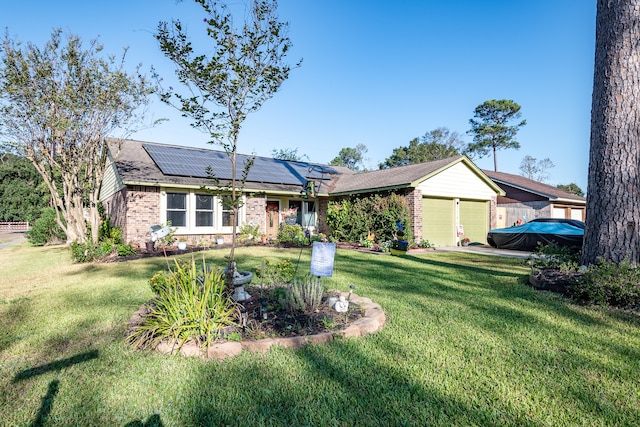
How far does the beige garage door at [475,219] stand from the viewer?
1603 cm

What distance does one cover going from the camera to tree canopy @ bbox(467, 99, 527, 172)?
3938 cm

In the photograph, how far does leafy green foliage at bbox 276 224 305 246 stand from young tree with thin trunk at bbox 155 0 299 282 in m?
9.39

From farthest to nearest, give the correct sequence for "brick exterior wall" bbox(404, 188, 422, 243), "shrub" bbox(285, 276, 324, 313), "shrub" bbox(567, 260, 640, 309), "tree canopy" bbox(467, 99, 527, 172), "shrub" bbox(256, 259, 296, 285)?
1. "tree canopy" bbox(467, 99, 527, 172)
2. "brick exterior wall" bbox(404, 188, 422, 243)
3. "shrub" bbox(256, 259, 296, 285)
4. "shrub" bbox(567, 260, 640, 309)
5. "shrub" bbox(285, 276, 324, 313)

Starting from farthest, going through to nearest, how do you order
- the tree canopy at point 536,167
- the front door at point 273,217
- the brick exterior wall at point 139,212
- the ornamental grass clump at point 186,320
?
the tree canopy at point 536,167
the front door at point 273,217
the brick exterior wall at point 139,212
the ornamental grass clump at point 186,320

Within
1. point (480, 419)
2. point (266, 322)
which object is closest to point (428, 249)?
point (266, 322)

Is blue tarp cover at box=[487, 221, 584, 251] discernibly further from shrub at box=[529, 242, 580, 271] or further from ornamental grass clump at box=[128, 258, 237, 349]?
ornamental grass clump at box=[128, 258, 237, 349]

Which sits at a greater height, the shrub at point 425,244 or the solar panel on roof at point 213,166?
the solar panel on roof at point 213,166

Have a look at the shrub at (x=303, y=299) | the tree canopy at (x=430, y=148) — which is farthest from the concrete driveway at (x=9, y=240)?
the tree canopy at (x=430, y=148)

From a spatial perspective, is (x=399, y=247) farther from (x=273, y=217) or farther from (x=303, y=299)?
(x=303, y=299)

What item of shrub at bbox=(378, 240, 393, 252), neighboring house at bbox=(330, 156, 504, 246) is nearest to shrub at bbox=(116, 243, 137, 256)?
shrub at bbox=(378, 240, 393, 252)

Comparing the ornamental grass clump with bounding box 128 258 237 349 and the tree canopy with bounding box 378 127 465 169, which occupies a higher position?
the tree canopy with bounding box 378 127 465 169

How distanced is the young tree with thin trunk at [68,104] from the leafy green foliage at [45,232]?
4784 millimetres

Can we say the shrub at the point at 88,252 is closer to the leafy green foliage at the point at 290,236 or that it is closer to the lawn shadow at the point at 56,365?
the leafy green foliage at the point at 290,236

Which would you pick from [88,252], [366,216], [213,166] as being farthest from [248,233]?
[88,252]
